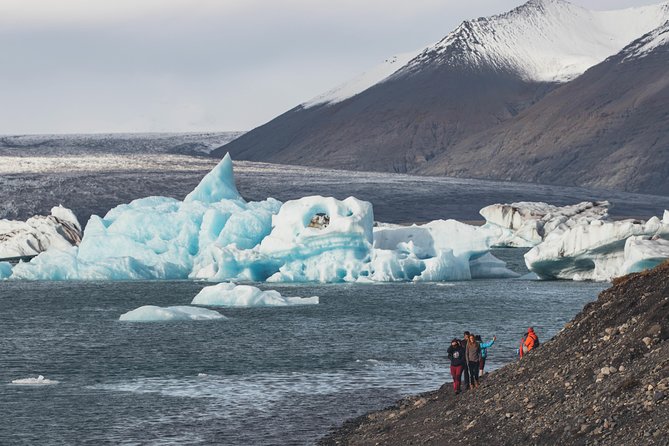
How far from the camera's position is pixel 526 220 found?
115 meters

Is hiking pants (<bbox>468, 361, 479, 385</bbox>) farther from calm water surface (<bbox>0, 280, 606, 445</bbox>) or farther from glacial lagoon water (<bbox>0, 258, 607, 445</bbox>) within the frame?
glacial lagoon water (<bbox>0, 258, 607, 445</bbox>)

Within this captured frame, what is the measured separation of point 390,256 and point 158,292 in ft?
44.3

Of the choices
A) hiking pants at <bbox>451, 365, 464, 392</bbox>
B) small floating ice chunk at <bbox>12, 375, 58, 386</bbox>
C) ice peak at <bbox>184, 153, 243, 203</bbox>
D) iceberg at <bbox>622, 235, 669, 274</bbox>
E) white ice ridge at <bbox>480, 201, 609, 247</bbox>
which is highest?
ice peak at <bbox>184, 153, 243, 203</bbox>

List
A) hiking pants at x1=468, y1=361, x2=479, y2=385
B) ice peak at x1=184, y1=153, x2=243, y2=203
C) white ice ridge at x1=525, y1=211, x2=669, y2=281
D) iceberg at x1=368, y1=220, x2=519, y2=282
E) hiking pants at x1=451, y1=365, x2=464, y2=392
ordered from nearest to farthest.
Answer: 1. hiking pants at x1=468, y1=361, x2=479, y2=385
2. hiking pants at x1=451, y1=365, x2=464, y2=392
3. white ice ridge at x1=525, y1=211, x2=669, y2=281
4. iceberg at x1=368, y1=220, x2=519, y2=282
5. ice peak at x1=184, y1=153, x2=243, y2=203

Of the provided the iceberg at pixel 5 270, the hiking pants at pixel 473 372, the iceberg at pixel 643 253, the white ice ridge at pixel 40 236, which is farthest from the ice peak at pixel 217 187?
the hiking pants at pixel 473 372

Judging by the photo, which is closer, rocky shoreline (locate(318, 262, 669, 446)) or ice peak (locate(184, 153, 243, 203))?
rocky shoreline (locate(318, 262, 669, 446))

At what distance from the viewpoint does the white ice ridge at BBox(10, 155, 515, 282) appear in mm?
64438

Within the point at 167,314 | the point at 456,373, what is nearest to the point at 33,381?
the point at 167,314

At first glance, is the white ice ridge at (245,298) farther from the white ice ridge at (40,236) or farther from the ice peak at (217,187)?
the white ice ridge at (40,236)

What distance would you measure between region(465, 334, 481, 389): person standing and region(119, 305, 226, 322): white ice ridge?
2521 cm

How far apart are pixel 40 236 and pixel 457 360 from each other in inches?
2750

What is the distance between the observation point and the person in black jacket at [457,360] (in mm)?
24062

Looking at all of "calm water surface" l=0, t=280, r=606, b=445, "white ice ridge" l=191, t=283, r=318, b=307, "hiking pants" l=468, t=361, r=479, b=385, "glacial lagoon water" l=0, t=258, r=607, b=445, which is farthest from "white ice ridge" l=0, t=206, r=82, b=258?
"hiking pants" l=468, t=361, r=479, b=385

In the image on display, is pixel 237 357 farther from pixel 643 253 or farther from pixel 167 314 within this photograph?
pixel 643 253
